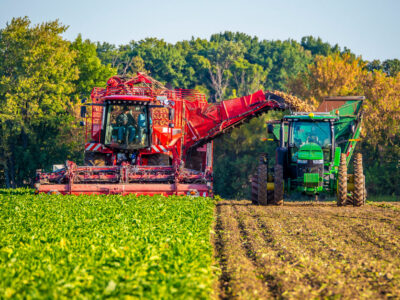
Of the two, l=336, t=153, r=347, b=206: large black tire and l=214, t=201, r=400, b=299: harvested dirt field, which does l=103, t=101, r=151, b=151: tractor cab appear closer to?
l=214, t=201, r=400, b=299: harvested dirt field

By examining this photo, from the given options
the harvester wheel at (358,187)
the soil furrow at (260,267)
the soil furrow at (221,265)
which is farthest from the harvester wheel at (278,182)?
the soil furrow at (260,267)

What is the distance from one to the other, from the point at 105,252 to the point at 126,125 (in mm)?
12368

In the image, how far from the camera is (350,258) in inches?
336

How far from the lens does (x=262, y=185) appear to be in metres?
16.5

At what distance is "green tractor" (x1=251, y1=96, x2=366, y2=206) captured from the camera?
1584cm

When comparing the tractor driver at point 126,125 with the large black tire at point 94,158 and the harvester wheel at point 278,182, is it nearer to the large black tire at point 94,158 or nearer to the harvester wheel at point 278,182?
the large black tire at point 94,158

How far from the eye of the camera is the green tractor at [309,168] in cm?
1584

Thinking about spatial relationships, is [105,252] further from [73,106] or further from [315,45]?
[315,45]

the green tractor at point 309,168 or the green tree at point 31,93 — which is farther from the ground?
the green tree at point 31,93

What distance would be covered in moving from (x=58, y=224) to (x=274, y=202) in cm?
738

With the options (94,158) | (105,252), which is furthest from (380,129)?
(105,252)

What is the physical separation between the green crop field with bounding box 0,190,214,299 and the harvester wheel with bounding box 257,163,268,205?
9.30ft

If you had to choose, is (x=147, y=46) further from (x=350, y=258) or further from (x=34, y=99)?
(x=350, y=258)

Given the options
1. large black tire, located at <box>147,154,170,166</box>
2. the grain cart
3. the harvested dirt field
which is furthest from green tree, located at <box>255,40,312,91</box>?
the harvested dirt field
